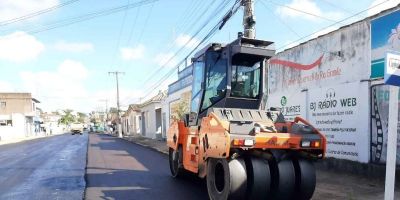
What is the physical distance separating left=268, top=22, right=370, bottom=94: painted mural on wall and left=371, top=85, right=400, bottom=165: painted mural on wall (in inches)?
25.2

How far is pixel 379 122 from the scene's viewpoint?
1081cm

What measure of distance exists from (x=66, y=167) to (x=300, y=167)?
10145mm

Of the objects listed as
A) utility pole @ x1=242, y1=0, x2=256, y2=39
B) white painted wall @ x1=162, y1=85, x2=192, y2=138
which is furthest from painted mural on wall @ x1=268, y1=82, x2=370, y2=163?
white painted wall @ x1=162, y1=85, x2=192, y2=138

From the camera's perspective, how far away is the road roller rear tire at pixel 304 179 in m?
8.01

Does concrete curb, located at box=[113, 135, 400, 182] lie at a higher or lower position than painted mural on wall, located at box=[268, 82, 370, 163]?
lower

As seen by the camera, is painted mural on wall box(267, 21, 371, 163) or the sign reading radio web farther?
painted mural on wall box(267, 21, 371, 163)

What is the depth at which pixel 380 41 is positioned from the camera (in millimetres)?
10766

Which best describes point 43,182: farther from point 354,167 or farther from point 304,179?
point 354,167

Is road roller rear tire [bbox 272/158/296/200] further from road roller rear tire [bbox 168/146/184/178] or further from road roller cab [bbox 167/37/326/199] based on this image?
road roller rear tire [bbox 168/146/184/178]

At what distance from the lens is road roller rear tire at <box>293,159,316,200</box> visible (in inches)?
315

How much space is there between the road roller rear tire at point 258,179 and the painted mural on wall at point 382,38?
15.8 feet

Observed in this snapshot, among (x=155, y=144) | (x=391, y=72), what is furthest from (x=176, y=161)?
(x=155, y=144)

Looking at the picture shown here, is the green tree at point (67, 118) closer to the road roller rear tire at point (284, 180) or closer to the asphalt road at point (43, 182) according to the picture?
the asphalt road at point (43, 182)

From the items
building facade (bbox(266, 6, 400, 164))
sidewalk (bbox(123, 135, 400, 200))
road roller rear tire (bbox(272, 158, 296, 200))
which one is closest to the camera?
road roller rear tire (bbox(272, 158, 296, 200))
